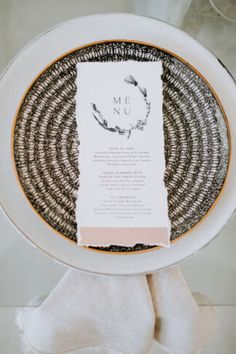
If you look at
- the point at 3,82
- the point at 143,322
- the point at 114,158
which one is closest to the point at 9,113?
the point at 3,82

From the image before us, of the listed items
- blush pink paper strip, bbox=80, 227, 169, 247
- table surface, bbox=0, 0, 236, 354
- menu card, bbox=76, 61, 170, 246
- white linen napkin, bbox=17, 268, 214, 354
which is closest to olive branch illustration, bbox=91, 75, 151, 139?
menu card, bbox=76, 61, 170, 246

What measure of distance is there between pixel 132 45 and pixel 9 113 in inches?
7.8

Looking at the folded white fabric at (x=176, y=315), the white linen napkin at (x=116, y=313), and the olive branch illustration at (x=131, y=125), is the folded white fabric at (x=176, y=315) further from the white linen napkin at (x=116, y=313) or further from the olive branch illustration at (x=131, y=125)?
the olive branch illustration at (x=131, y=125)

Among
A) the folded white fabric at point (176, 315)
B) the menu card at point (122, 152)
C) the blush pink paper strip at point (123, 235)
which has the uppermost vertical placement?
the menu card at point (122, 152)

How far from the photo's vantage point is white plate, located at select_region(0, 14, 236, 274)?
515 mm

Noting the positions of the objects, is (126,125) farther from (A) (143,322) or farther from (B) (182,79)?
(A) (143,322)

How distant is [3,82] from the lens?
20.4 inches

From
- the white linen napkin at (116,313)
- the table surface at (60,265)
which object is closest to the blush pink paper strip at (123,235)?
the white linen napkin at (116,313)

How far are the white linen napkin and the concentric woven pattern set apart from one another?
0.39 ft

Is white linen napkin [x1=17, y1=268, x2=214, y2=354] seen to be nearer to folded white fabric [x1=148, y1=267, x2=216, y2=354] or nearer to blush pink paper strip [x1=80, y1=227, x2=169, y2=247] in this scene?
folded white fabric [x1=148, y1=267, x2=216, y2=354]

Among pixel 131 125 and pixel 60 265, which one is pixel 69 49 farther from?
A: pixel 60 265

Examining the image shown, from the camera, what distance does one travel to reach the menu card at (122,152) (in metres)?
0.52

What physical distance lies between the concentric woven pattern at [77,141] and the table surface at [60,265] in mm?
296

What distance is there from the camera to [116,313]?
610mm
